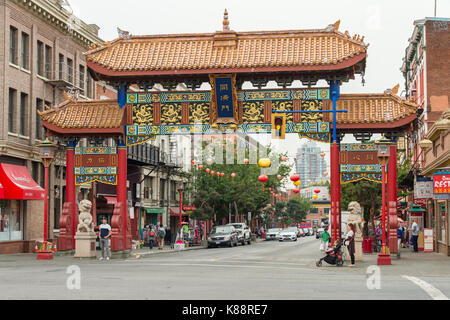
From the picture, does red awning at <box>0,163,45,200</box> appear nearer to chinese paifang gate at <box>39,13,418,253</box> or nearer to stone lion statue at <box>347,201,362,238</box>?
chinese paifang gate at <box>39,13,418,253</box>

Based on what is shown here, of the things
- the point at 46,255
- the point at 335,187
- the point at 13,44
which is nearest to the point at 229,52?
the point at 335,187

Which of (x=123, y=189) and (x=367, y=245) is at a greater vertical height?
(x=123, y=189)

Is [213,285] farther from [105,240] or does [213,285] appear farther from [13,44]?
[13,44]

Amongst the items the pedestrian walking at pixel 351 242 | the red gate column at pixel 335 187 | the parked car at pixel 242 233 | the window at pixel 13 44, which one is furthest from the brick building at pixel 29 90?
the parked car at pixel 242 233

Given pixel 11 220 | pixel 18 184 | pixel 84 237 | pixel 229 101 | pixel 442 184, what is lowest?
pixel 84 237

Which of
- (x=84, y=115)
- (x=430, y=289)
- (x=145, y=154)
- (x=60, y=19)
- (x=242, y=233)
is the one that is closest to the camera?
(x=430, y=289)

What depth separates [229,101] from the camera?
27.5 m

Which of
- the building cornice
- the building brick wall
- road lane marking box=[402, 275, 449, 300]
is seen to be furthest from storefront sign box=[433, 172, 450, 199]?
the building cornice

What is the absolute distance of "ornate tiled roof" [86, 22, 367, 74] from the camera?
27.1m

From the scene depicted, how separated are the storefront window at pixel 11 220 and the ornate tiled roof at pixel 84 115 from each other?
22.1 ft

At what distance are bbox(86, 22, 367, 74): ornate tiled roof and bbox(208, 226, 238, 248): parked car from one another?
72.5 feet

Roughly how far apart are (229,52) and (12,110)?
41.8 ft
